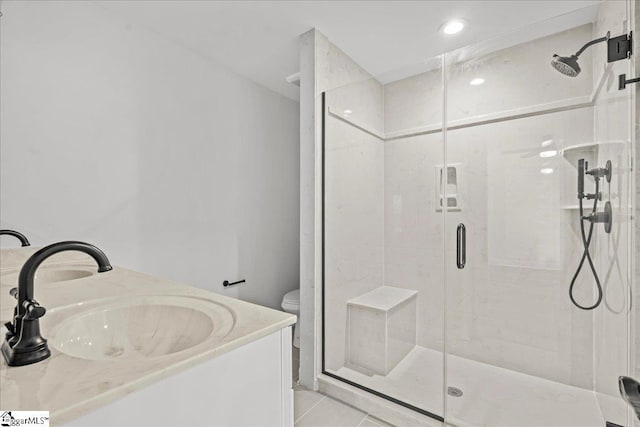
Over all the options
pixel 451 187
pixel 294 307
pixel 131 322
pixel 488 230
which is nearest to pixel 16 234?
pixel 131 322

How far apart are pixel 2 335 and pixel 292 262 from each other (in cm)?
278

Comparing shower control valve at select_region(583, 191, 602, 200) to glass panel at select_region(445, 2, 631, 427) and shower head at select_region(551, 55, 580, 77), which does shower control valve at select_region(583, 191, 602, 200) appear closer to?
glass panel at select_region(445, 2, 631, 427)

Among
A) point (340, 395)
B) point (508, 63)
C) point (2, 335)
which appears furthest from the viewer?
point (340, 395)

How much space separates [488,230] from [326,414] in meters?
1.48

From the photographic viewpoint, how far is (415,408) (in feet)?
5.79

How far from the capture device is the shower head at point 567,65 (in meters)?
1.59

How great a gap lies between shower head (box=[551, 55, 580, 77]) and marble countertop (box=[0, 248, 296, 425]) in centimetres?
186

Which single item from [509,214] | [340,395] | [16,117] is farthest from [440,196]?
[16,117]

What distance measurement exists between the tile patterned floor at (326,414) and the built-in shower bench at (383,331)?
0.32 meters

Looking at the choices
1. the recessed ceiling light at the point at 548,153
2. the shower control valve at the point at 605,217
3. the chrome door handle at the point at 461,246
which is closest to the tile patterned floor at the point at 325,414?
the chrome door handle at the point at 461,246

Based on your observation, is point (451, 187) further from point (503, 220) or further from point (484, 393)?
point (484, 393)

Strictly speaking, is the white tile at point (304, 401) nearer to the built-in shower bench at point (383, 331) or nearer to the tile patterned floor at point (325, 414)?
the tile patterned floor at point (325, 414)

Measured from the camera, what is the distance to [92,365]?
57cm

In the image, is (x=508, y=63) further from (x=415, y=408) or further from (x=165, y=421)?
(x=165, y=421)
